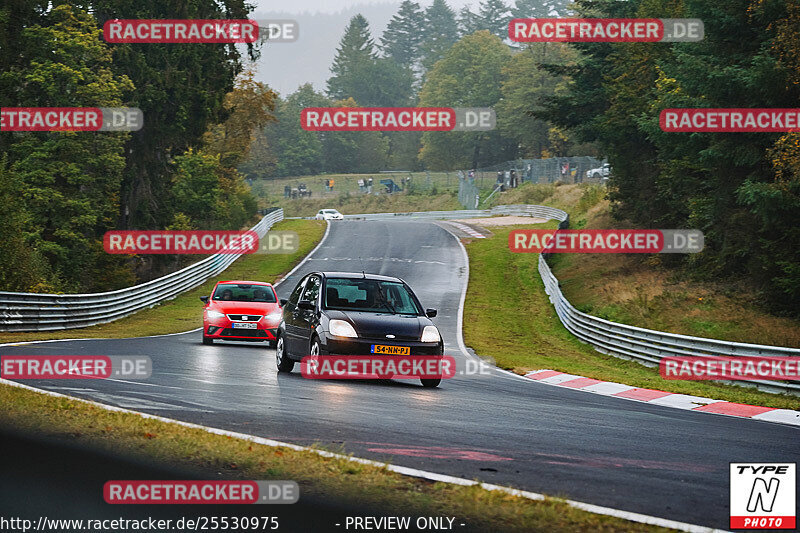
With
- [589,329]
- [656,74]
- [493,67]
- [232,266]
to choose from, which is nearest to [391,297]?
[589,329]

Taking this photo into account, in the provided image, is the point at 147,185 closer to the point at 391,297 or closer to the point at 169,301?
the point at 169,301

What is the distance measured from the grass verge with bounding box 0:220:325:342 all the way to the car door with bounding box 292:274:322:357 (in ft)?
24.6

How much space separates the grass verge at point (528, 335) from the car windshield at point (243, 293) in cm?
540

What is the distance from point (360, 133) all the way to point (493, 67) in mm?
28913

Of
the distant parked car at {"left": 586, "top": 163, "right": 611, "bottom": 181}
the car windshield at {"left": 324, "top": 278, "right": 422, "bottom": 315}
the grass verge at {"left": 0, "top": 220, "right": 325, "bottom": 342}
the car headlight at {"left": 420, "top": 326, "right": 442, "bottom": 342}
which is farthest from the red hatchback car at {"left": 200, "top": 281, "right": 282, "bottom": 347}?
the distant parked car at {"left": 586, "top": 163, "right": 611, "bottom": 181}

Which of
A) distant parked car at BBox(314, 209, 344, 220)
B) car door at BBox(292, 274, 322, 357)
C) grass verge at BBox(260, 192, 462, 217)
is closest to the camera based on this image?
car door at BBox(292, 274, 322, 357)

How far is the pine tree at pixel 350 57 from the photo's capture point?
182750mm

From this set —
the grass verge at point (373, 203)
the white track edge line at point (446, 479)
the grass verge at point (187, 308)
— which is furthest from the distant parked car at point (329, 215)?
the white track edge line at point (446, 479)

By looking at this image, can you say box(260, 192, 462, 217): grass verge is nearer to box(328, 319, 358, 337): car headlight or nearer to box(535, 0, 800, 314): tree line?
box(535, 0, 800, 314): tree line

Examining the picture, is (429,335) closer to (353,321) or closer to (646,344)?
(353,321)

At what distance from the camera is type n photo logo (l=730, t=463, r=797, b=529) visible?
246 inches

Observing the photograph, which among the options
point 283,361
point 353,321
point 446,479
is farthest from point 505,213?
point 446,479

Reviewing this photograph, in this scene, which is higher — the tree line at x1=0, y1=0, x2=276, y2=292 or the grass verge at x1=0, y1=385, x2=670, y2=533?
the tree line at x1=0, y1=0, x2=276, y2=292

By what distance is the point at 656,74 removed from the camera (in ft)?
148
